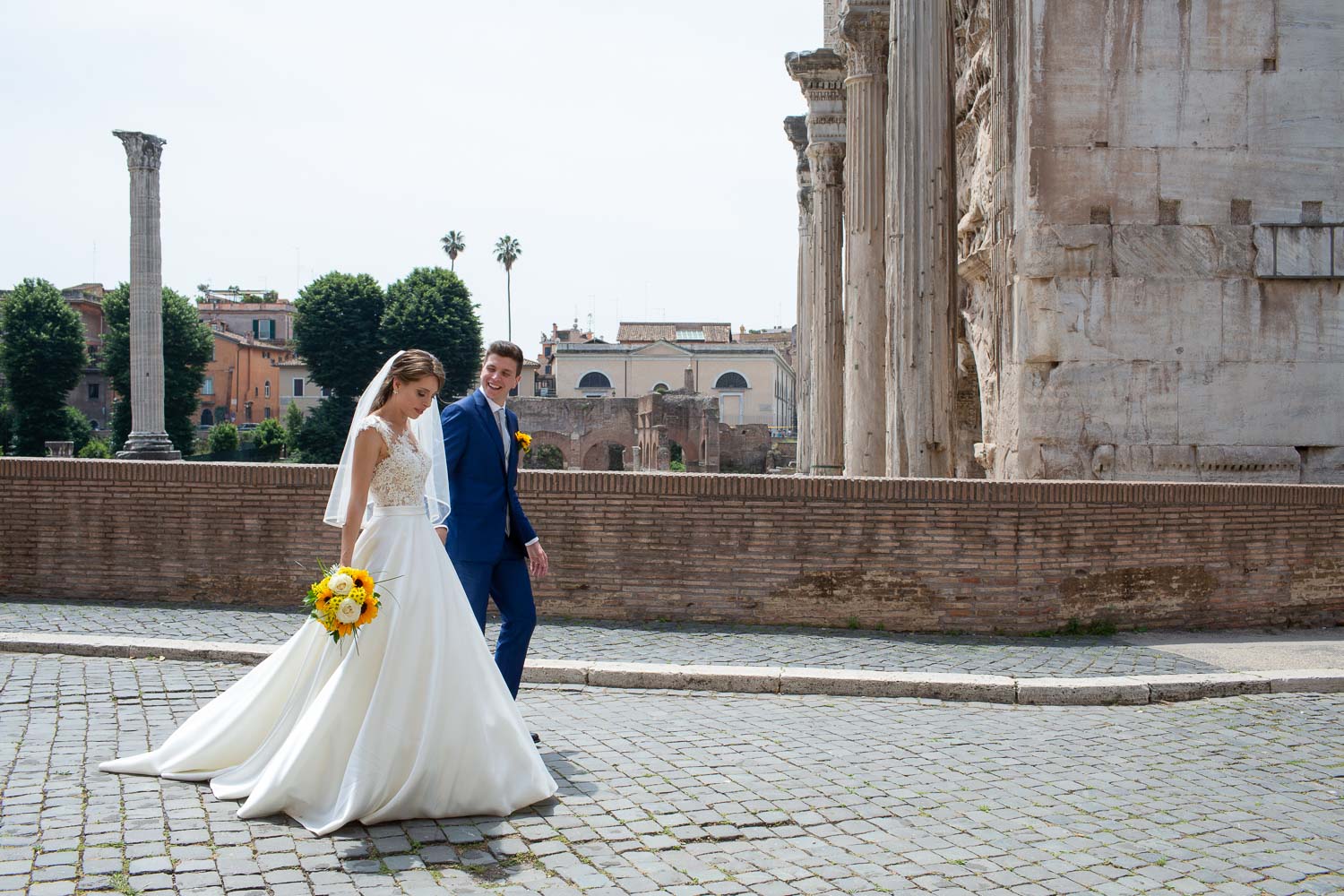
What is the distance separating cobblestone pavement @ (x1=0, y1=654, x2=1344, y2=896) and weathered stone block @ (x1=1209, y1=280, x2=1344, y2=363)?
600cm

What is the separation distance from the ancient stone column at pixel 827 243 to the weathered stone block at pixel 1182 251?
9.56 m

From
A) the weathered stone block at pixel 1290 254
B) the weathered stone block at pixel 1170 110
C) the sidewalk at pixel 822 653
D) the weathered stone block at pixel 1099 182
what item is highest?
the weathered stone block at pixel 1170 110

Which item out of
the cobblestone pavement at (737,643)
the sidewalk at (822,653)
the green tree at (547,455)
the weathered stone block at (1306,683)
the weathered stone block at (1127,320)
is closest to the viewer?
the sidewalk at (822,653)

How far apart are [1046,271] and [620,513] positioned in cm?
510

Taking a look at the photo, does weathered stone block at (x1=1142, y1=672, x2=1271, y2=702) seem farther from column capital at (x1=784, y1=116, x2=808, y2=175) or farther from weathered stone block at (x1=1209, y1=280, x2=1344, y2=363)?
column capital at (x1=784, y1=116, x2=808, y2=175)

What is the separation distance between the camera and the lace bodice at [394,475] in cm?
512

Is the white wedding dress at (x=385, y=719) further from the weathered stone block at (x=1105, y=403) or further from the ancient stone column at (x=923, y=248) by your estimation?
the ancient stone column at (x=923, y=248)

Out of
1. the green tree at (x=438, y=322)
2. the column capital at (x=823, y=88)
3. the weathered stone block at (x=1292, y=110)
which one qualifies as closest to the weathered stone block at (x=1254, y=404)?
the weathered stone block at (x=1292, y=110)

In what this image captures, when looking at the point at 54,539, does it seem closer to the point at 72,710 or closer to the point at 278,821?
the point at 72,710

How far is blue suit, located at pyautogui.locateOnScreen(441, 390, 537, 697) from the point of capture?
5.79 meters

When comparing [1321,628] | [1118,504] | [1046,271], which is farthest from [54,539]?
[1321,628]

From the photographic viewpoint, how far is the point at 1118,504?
902 centimetres

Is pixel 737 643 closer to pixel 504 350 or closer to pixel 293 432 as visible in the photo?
pixel 504 350

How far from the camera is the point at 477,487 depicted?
231 inches
